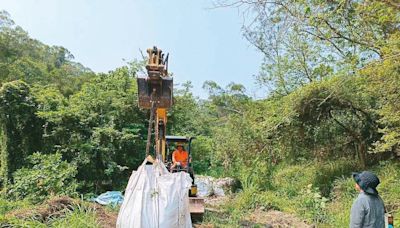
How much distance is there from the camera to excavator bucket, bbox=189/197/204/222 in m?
6.27

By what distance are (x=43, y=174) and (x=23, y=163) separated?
6.78 feet

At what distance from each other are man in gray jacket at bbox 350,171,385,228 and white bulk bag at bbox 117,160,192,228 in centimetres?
169

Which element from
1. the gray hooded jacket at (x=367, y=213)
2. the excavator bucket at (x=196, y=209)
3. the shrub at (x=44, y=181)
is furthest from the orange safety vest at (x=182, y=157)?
the gray hooded jacket at (x=367, y=213)

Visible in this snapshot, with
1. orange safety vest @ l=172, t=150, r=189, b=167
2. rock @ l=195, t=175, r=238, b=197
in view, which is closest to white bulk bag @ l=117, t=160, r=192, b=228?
orange safety vest @ l=172, t=150, r=189, b=167

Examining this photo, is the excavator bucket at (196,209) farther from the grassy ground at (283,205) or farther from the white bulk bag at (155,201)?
the white bulk bag at (155,201)

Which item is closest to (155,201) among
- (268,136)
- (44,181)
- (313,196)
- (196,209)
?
(196,209)

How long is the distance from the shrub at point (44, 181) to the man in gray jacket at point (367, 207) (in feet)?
18.7

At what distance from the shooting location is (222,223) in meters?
6.63

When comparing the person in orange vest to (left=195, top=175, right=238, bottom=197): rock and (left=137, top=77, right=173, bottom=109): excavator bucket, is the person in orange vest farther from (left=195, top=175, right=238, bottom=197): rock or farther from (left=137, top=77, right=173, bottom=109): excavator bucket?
(left=195, top=175, right=238, bottom=197): rock

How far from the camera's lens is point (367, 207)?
325cm

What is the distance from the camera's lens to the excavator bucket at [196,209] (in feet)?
20.6

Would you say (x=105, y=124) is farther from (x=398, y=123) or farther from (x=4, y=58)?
(x=4, y=58)

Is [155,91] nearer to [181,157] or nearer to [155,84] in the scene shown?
[155,84]

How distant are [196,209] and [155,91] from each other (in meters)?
2.47
